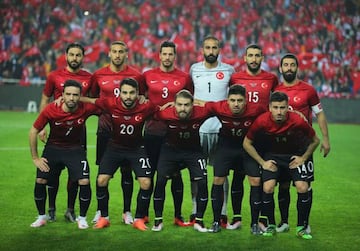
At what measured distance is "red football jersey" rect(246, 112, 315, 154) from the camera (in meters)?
7.75

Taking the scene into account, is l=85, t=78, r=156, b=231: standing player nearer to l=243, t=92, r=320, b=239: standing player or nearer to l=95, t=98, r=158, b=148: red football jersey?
l=95, t=98, r=158, b=148: red football jersey

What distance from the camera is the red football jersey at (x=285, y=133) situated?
7.75m

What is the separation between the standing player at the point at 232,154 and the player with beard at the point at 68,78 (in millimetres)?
1683

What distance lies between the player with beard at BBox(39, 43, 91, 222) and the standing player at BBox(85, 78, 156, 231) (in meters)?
0.53

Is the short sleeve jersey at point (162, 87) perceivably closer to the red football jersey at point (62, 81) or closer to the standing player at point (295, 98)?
the red football jersey at point (62, 81)

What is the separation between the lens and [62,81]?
28.8 ft

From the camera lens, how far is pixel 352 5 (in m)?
29.8

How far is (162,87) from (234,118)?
1.09 meters

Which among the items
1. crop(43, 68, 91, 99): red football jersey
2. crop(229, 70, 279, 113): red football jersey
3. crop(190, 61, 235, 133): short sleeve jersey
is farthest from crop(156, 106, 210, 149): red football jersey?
crop(43, 68, 91, 99): red football jersey

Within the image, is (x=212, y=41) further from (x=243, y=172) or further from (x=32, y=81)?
(x=32, y=81)

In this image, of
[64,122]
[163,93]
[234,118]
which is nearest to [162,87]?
[163,93]

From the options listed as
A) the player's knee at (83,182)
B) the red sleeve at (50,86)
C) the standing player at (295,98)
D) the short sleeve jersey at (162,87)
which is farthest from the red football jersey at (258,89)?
the red sleeve at (50,86)

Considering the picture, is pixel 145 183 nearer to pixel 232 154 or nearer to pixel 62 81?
pixel 232 154

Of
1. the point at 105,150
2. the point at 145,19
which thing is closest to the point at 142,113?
the point at 105,150
